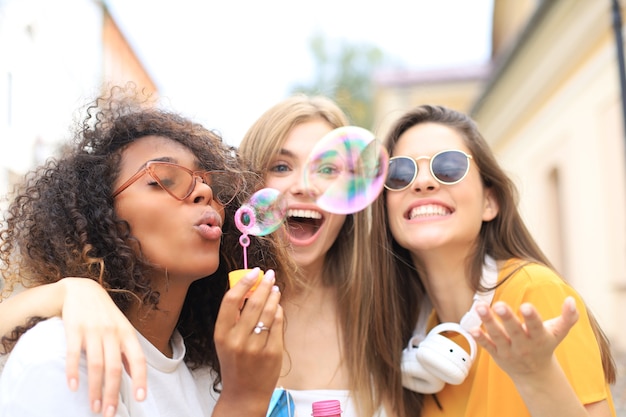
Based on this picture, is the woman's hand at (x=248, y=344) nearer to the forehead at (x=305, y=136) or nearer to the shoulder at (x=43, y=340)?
the shoulder at (x=43, y=340)

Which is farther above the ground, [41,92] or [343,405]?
[41,92]

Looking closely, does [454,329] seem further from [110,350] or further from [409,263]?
[110,350]

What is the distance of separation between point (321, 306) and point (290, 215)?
49 centimetres

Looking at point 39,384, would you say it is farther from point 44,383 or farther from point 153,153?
point 153,153

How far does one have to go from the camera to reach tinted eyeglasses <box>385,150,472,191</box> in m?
2.67

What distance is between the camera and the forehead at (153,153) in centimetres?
212

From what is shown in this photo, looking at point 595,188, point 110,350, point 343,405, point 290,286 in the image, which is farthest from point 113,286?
point 595,188

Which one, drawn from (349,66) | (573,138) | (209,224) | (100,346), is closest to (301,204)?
(209,224)

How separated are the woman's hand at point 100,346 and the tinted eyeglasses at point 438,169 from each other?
4.56 feet

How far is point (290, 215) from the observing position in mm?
2961

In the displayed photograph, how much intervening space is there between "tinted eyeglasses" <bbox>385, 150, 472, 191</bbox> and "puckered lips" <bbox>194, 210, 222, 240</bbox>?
93 cm

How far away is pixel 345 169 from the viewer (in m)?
2.98

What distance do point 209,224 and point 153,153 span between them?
0.31m

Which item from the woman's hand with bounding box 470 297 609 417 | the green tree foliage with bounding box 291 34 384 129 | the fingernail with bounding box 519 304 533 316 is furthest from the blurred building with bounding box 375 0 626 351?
the green tree foliage with bounding box 291 34 384 129
